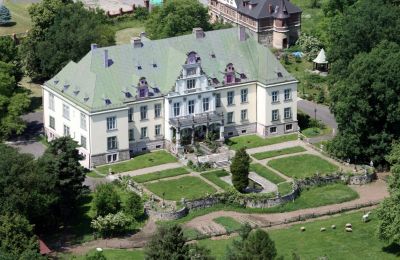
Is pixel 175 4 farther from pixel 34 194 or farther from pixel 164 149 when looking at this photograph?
pixel 34 194

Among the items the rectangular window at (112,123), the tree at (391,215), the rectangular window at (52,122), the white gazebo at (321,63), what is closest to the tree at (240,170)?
the rectangular window at (112,123)

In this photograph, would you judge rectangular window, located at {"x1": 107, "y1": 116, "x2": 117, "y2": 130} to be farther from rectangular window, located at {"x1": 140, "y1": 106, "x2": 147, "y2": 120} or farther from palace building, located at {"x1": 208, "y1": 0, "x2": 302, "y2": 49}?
palace building, located at {"x1": 208, "y1": 0, "x2": 302, "y2": 49}

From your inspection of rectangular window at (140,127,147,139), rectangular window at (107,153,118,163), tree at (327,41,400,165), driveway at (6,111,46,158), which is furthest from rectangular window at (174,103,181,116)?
tree at (327,41,400,165)

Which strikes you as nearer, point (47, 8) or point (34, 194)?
point (34, 194)

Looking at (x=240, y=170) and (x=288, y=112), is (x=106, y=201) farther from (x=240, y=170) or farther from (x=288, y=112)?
(x=288, y=112)

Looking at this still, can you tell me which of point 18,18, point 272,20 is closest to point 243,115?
point 272,20

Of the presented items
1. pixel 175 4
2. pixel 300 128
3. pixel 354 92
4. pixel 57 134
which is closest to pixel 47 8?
pixel 175 4

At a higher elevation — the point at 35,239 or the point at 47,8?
the point at 47,8
